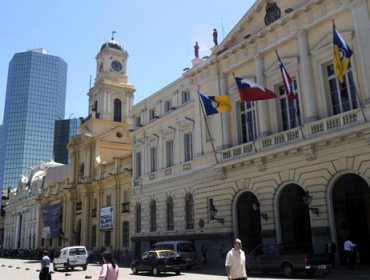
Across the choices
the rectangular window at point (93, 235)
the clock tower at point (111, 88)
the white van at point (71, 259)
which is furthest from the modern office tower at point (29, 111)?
the white van at point (71, 259)

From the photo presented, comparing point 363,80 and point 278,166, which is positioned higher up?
point 363,80

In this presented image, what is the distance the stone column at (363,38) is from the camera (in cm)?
2068

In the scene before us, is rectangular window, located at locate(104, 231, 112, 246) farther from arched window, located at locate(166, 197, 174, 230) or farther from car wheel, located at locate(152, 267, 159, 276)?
car wheel, located at locate(152, 267, 159, 276)

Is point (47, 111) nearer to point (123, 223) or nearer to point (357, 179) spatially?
point (123, 223)

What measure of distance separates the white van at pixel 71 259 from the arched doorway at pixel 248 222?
1323cm

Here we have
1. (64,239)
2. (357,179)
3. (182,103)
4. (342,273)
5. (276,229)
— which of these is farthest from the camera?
(64,239)

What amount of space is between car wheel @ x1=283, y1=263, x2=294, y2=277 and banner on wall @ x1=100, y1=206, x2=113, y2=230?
29480 mm

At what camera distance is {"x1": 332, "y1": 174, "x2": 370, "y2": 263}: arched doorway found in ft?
71.8

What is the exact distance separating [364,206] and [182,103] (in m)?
15.9

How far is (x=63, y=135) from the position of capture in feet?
447

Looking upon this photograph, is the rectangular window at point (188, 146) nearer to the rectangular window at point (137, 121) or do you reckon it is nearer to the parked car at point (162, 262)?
the rectangular window at point (137, 121)

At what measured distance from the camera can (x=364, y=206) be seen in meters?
24.6

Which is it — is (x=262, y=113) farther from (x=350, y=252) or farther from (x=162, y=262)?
(x=162, y=262)

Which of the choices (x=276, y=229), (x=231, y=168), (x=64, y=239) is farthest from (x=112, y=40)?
(x=276, y=229)
